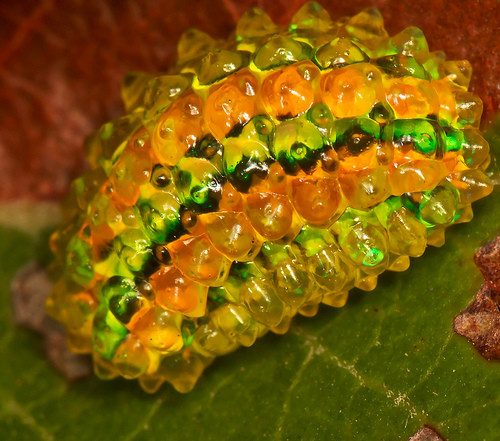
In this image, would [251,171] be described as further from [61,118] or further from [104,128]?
[61,118]

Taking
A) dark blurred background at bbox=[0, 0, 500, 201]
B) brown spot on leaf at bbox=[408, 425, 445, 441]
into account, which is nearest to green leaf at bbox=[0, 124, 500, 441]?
brown spot on leaf at bbox=[408, 425, 445, 441]

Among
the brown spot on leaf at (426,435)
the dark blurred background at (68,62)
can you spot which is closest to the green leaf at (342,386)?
the brown spot on leaf at (426,435)

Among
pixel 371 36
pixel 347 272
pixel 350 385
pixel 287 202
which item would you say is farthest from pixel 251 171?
pixel 350 385

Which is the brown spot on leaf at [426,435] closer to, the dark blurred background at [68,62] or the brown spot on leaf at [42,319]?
the brown spot on leaf at [42,319]

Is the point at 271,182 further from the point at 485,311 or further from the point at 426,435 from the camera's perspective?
the point at 426,435

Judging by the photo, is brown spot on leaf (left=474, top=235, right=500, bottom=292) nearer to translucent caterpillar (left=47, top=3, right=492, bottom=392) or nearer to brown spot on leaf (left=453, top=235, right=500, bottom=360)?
brown spot on leaf (left=453, top=235, right=500, bottom=360)

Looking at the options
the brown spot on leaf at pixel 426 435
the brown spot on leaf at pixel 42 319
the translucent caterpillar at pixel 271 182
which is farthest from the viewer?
the brown spot on leaf at pixel 42 319

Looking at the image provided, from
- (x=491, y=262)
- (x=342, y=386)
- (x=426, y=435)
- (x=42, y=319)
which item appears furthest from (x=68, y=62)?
(x=426, y=435)
